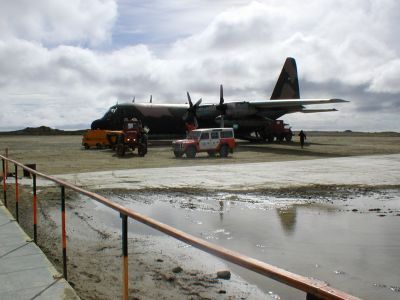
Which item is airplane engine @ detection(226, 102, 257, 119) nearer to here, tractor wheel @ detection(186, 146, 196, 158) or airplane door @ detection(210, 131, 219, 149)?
airplane door @ detection(210, 131, 219, 149)

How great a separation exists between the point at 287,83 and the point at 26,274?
4269 cm

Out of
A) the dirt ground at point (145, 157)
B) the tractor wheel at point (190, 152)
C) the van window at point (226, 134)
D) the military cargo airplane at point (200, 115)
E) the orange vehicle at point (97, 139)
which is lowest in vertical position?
the dirt ground at point (145, 157)

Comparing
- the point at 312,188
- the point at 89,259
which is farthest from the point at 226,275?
the point at 312,188

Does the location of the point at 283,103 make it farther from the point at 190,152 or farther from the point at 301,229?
the point at 301,229

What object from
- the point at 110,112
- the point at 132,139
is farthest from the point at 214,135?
the point at 110,112

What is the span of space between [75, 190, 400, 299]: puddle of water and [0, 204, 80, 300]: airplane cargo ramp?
2298 millimetres

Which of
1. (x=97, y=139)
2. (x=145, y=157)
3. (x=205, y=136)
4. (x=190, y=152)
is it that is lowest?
(x=145, y=157)

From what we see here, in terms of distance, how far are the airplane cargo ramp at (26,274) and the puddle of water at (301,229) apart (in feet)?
7.54

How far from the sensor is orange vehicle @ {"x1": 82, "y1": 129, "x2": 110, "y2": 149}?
34.5m

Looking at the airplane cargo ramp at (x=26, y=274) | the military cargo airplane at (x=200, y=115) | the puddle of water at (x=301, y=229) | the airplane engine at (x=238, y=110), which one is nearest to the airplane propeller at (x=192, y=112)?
the military cargo airplane at (x=200, y=115)

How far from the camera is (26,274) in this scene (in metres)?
4.88

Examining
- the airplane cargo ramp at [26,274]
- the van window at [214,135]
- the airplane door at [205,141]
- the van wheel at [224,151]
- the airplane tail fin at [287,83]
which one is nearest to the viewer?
the airplane cargo ramp at [26,274]

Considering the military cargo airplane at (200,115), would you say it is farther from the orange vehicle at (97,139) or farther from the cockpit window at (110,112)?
the orange vehicle at (97,139)

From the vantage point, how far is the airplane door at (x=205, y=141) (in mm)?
25922
